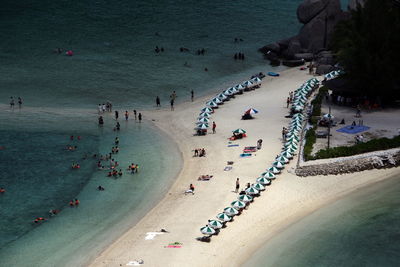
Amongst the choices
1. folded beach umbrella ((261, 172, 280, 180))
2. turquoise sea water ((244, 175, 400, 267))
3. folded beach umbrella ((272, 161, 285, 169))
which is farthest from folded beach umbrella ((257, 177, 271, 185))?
turquoise sea water ((244, 175, 400, 267))

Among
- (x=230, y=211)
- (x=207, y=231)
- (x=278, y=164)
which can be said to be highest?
(x=278, y=164)

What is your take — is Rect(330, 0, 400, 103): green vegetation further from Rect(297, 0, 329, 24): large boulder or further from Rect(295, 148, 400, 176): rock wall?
Rect(297, 0, 329, 24): large boulder

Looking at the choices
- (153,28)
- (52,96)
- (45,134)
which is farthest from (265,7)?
(45,134)

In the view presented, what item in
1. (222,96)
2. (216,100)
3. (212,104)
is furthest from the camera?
(222,96)

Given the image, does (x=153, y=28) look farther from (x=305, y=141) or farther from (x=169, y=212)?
(x=169, y=212)

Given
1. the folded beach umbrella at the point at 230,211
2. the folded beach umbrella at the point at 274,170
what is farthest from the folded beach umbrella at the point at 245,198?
the folded beach umbrella at the point at 274,170

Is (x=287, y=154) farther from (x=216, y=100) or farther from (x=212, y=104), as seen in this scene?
(x=216, y=100)

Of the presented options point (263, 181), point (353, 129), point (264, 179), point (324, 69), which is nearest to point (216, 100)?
point (353, 129)
